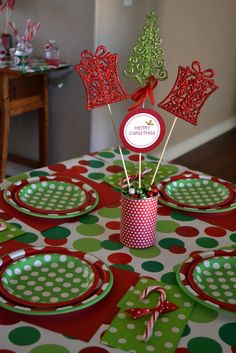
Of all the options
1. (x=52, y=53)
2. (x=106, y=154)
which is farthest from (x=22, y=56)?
(x=106, y=154)

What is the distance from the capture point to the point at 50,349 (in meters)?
0.89

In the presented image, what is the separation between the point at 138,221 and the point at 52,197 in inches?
13.4

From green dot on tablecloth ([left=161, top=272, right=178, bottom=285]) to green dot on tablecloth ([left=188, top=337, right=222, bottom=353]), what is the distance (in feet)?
0.60

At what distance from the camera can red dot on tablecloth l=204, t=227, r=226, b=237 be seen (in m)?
1.34

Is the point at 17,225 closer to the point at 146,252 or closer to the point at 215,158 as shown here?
the point at 146,252

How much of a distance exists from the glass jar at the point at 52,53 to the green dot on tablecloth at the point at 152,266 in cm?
220

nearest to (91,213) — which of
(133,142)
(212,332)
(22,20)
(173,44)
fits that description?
(133,142)

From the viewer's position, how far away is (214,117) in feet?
15.5

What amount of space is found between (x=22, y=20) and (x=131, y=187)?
7.99 ft

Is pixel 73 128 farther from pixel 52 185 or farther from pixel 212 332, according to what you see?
pixel 212 332

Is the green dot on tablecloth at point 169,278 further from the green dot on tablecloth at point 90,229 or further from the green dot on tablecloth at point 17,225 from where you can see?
the green dot on tablecloth at point 17,225

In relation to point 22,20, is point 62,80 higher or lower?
lower

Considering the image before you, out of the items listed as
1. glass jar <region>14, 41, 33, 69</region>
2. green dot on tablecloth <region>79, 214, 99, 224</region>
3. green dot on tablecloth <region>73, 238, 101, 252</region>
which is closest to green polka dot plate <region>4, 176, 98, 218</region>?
green dot on tablecloth <region>79, 214, 99, 224</region>

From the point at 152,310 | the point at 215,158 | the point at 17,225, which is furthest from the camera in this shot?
the point at 215,158
